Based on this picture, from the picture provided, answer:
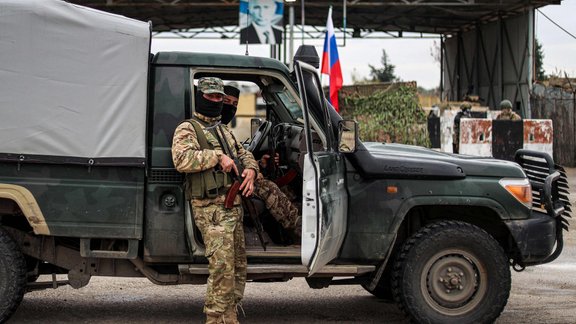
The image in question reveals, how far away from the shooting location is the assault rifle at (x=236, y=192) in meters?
5.84

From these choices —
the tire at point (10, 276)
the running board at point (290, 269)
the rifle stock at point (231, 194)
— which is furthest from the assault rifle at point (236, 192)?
the tire at point (10, 276)

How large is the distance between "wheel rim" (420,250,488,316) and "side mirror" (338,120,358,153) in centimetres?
109

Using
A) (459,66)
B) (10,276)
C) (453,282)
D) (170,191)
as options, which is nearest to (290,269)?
(170,191)

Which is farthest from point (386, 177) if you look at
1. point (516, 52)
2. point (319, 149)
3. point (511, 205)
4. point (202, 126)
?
point (516, 52)

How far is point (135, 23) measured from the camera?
19.3 ft

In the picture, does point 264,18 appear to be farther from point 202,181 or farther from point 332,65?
point 202,181

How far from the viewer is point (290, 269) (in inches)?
237

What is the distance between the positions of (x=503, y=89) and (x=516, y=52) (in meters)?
2.12

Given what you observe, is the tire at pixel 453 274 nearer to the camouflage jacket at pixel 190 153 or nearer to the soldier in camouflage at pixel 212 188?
the soldier in camouflage at pixel 212 188

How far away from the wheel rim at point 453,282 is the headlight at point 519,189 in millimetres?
557

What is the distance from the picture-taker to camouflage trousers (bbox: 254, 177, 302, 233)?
253 inches

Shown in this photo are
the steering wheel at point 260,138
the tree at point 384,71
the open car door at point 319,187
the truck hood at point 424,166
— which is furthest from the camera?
the tree at point 384,71

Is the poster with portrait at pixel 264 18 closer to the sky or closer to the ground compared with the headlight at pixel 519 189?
closer to the sky

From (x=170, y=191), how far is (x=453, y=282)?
7.06 feet
